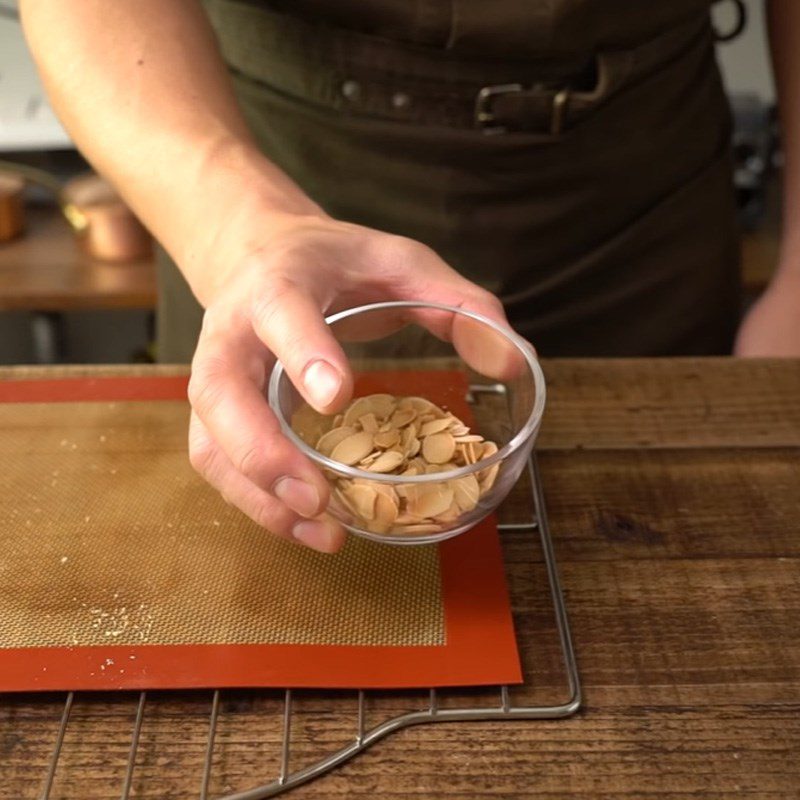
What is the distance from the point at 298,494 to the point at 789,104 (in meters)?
0.75

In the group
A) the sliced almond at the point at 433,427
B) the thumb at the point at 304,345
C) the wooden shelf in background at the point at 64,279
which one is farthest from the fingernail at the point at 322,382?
the wooden shelf in background at the point at 64,279

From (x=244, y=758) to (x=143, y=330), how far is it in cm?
147

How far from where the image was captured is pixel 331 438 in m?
0.59

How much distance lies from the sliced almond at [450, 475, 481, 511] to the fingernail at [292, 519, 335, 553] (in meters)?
0.08

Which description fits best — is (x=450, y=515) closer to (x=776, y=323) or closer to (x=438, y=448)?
(x=438, y=448)

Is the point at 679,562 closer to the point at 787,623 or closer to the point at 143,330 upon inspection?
the point at 787,623

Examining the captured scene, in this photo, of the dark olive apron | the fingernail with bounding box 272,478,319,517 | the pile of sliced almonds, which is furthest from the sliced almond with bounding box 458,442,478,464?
the dark olive apron

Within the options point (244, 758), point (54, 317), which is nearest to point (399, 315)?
point (244, 758)

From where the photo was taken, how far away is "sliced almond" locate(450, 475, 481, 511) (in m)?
0.55

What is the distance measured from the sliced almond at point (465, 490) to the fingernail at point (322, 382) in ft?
0.29

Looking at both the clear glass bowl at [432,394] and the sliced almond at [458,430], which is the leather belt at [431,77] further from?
the sliced almond at [458,430]

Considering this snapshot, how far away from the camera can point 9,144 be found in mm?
1612

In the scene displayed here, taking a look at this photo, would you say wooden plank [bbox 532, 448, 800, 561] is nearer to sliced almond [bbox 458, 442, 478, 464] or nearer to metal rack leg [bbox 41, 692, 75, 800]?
sliced almond [bbox 458, 442, 478, 464]

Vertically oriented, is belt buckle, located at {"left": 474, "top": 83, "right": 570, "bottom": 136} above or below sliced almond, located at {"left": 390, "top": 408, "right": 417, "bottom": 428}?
above
